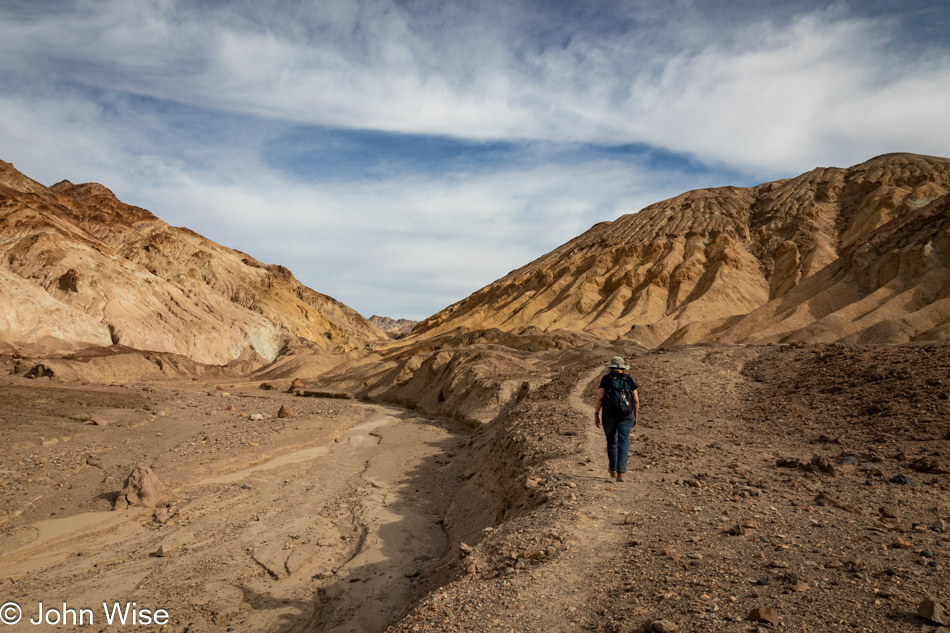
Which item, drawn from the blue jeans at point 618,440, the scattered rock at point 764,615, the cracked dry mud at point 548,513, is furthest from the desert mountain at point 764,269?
the scattered rock at point 764,615

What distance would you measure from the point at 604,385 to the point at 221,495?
326 inches

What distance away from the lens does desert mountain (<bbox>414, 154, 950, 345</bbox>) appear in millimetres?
37562

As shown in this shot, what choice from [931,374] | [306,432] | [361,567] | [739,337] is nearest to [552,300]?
[739,337]

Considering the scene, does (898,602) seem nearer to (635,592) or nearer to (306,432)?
(635,592)

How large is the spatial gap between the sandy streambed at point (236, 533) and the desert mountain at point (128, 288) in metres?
31.6

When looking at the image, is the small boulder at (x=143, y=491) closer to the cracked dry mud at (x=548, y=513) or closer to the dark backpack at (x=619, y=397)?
the cracked dry mud at (x=548, y=513)

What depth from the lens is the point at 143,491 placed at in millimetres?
10352

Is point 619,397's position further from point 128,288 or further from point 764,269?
point 764,269

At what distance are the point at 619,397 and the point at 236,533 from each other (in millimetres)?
6801

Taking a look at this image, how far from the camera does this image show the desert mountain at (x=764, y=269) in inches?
1479

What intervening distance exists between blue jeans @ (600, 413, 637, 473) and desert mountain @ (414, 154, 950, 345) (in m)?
28.1

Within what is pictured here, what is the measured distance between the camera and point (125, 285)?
49.3 meters

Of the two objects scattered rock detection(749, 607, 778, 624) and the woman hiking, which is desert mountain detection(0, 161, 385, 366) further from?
scattered rock detection(749, 607, 778, 624)

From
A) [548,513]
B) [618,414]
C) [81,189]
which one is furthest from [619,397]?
[81,189]
